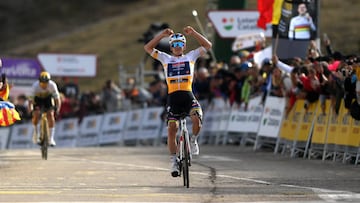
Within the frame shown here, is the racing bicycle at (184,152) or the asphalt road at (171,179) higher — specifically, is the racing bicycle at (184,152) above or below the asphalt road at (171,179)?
above

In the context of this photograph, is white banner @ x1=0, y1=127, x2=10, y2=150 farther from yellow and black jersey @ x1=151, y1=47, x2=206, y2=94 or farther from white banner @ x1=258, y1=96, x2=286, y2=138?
yellow and black jersey @ x1=151, y1=47, x2=206, y2=94

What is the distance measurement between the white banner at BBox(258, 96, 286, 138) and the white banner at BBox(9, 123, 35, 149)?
1370 cm

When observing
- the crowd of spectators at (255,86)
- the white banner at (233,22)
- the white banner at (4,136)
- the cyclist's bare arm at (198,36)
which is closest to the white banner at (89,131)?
the crowd of spectators at (255,86)

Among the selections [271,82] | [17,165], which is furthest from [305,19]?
[17,165]

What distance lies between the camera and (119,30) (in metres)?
78.3

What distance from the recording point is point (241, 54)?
3020 cm

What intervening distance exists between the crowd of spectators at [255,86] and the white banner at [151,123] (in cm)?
33

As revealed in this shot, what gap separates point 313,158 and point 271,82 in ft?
12.6

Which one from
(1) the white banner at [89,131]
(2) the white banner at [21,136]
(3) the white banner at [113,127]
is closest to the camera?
(3) the white banner at [113,127]

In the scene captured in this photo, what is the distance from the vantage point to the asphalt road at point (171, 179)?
14461mm

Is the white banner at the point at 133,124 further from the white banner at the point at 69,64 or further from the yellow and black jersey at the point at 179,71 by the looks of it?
the yellow and black jersey at the point at 179,71

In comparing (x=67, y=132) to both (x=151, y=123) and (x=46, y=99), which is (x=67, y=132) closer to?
(x=151, y=123)

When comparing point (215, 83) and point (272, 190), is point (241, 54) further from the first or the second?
point (272, 190)

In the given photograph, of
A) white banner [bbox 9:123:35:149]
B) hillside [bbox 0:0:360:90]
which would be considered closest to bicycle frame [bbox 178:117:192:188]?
white banner [bbox 9:123:35:149]
